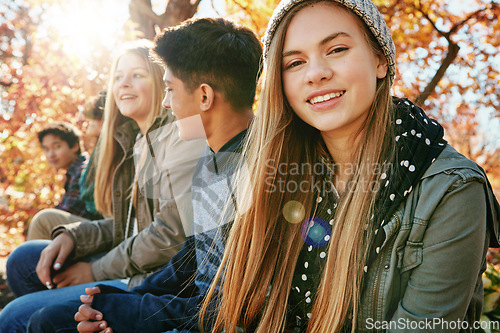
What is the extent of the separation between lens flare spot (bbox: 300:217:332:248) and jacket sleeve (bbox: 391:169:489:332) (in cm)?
43

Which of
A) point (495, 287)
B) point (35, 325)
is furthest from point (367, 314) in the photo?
point (35, 325)

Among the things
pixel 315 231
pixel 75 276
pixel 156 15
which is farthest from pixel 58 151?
pixel 315 231

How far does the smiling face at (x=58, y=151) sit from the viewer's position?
209 inches

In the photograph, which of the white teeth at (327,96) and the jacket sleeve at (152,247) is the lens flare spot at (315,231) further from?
the jacket sleeve at (152,247)

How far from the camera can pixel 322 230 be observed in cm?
177

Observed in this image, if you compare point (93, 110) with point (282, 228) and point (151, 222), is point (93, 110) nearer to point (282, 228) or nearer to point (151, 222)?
point (151, 222)

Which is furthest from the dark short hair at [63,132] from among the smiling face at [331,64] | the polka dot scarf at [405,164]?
the polka dot scarf at [405,164]

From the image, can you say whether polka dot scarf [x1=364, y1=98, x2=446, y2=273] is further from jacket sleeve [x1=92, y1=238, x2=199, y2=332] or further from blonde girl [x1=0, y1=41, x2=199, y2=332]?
blonde girl [x1=0, y1=41, x2=199, y2=332]

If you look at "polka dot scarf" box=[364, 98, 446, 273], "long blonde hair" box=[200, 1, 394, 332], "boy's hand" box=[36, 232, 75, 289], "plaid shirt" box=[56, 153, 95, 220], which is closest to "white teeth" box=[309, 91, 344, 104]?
"long blonde hair" box=[200, 1, 394, 332]

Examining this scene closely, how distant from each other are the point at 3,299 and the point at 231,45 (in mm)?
4356

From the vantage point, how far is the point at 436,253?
1.37 metres

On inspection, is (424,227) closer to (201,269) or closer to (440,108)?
(201,269)

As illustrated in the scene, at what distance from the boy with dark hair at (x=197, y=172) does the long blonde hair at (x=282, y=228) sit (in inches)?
6.1

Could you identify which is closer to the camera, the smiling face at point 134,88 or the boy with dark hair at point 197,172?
the boy with dark hair at point 197,172
